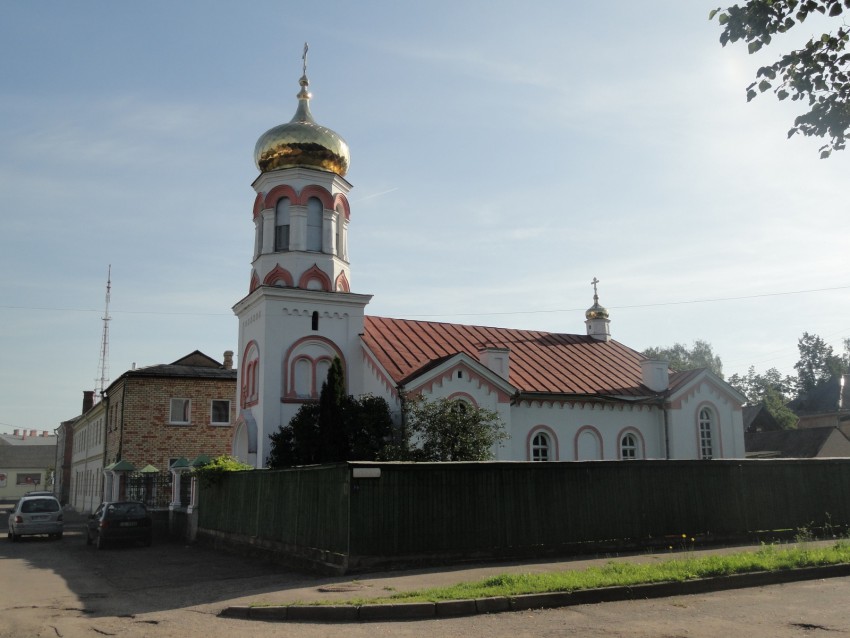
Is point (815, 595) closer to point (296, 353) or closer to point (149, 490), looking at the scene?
point (296, 353)

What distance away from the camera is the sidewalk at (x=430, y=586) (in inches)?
395

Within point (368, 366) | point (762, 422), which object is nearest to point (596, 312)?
point (368, 366)

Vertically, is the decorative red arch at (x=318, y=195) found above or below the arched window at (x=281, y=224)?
above

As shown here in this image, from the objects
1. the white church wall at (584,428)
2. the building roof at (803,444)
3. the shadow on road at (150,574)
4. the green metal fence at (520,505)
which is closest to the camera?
the shadow on road at (150,574)

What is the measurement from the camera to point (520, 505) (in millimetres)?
15203

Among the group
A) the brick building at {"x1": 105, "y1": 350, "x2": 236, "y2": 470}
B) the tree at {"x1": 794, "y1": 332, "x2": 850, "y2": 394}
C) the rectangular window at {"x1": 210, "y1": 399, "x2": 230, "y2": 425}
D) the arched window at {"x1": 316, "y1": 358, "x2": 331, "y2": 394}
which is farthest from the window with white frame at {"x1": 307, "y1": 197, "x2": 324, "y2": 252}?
the tree at {"x1": 794, "y1": 332, "x2": 850, "y2": 394}

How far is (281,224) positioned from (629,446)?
14827 mm

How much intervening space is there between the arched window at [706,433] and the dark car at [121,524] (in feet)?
63.5

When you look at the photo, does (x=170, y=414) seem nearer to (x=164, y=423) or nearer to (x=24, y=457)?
(x=164, y=423)

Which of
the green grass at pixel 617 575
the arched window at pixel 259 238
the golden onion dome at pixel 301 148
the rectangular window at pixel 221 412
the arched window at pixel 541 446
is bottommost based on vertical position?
the green grass at pixel 617 575

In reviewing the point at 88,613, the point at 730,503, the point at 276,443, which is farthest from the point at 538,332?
the point at 88,613

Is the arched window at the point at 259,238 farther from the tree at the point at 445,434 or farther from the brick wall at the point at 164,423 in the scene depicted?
the brick wall at the point at 164,423

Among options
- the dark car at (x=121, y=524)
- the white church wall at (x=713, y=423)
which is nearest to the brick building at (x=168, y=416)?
the dark car at (x=121, y=524)

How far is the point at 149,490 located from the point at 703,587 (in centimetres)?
2227
